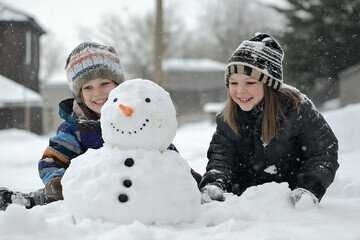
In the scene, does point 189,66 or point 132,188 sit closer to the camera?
point 132,188

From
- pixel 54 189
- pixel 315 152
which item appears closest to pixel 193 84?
pixel 315 152

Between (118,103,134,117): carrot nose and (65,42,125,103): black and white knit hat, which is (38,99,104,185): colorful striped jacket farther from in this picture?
(118,103,134,117): carrot nose

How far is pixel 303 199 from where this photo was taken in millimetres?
2975

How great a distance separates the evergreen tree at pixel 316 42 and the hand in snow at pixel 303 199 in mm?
11061

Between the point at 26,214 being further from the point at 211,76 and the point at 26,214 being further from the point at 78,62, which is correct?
the point at 211,76

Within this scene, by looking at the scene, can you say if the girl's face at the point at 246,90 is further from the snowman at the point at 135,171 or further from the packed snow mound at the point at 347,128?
the packed snow mound at the point at 347,128

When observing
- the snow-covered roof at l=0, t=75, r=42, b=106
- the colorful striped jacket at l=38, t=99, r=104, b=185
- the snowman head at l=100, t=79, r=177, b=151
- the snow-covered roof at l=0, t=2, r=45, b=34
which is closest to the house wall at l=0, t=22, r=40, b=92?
the snow-covered roof at l=0, t=2, r=45, b=34

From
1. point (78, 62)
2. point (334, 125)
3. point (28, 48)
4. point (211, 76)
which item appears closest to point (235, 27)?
point (211, 76)

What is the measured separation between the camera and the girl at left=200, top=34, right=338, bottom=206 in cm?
367

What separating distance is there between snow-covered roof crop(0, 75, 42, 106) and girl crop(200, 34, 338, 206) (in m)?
17.8

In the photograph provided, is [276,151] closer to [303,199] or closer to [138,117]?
[303,199]

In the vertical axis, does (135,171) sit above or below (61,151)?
below

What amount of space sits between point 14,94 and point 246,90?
20.2m

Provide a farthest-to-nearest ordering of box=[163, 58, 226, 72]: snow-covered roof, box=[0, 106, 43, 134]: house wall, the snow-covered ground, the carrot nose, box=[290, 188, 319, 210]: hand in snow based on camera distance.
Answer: box=[163, 58, 226, 72]: snow-covered roof < box=[0, 106, 43, 134]: house wall < box=[290, 188, 319, 210]: hand in snow < the carrot nose < the snow-covered ground
